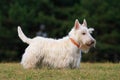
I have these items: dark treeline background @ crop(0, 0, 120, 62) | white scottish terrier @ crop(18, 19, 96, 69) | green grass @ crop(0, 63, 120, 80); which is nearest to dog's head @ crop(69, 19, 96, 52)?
white scottish terrier @ crop(18, 19, 96, 69)

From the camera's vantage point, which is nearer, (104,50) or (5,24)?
(104,50)

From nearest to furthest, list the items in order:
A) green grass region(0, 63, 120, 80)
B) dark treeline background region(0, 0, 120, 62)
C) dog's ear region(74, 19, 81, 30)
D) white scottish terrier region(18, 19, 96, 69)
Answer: green grass region(0, 63, 120, 80) < white scottish terrier region(18, 19, 96, 69) < dog's ear region(74, 19, 81, 30) < dark treeline background region(0, 0, 120, 62)

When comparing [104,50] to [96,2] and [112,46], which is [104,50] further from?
[96,2]

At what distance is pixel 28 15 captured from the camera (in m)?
49.2

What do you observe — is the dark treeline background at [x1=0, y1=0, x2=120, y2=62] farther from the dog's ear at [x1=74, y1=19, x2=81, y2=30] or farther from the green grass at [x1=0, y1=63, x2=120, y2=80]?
the green grass at [x1=0, y1=63, x2=120, y2=80]

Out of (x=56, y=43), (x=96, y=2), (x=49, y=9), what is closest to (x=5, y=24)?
(x=49, y=9)

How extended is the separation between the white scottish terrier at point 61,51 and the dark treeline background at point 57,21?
94.9 feet

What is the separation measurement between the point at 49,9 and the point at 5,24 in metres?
4.65

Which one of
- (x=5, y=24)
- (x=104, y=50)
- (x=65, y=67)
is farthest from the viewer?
(x=5, y=24)

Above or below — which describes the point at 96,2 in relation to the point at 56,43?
above

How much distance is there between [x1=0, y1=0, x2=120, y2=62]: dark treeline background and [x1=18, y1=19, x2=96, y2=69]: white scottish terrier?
94.9 feet

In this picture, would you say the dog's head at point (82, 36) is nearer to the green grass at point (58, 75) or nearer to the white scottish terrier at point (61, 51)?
the white scottish terrier at point (61, 51)

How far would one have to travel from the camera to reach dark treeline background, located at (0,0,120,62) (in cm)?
4700

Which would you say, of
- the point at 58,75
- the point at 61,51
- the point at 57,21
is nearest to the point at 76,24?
the point at 61,51
